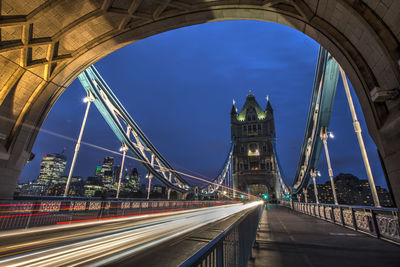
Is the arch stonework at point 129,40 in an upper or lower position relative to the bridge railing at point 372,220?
upper

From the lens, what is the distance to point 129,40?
9547mm

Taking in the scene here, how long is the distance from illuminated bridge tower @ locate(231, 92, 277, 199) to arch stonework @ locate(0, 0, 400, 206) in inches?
2240

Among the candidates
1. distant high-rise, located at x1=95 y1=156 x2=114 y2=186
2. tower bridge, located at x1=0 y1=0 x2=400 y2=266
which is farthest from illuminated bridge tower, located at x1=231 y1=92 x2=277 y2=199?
distant high-rise, located at x1=95 y1=156 x2=114 y2=186

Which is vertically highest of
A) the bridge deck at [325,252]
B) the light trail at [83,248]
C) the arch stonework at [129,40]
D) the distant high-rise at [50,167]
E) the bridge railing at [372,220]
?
the distant high-rise at [50,167]

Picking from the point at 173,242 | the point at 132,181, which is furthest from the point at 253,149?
the point at 132,181

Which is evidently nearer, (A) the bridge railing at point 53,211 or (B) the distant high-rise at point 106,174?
(A) the bridge railing at point 53,211

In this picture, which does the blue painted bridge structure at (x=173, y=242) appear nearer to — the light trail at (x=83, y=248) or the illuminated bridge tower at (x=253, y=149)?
the light trail at (x=83, y=248)

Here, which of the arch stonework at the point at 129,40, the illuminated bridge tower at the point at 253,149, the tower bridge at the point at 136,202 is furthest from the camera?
the illuminated bridge tower at the point at 253,149

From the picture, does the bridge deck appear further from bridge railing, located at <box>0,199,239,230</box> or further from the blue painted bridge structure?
bridge railing, located at <box>0,199,239,230</box>

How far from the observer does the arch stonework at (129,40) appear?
501 centimetres

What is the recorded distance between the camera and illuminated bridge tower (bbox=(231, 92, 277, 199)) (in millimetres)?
61000

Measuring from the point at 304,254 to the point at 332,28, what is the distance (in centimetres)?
707

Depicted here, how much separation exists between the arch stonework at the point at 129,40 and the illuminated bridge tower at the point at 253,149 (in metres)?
56.9

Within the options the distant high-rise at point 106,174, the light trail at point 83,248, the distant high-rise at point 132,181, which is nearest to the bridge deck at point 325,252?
the light trail at point 83,248
